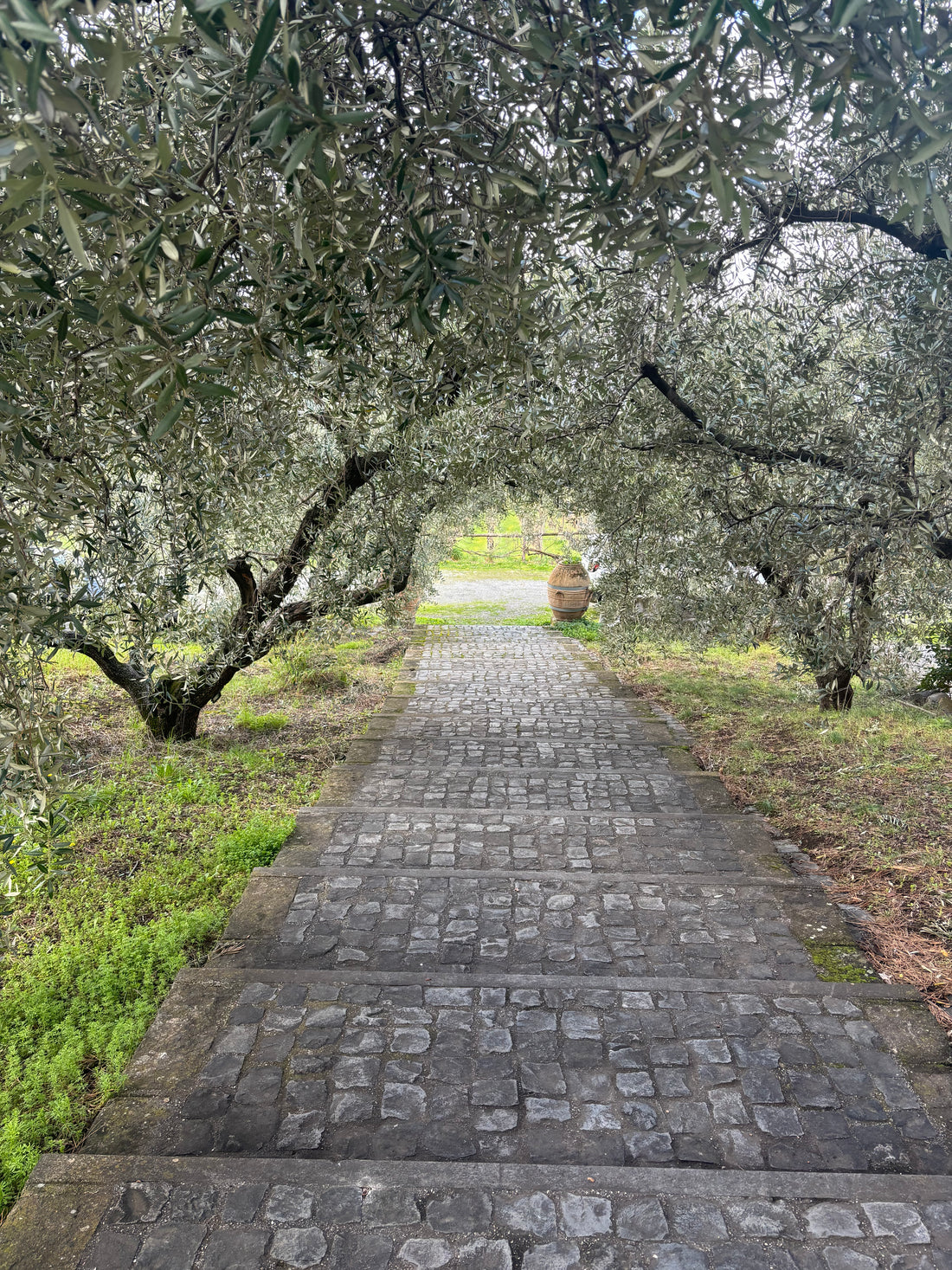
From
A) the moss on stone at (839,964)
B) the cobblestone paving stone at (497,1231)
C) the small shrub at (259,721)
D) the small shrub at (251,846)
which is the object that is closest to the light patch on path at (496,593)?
the small shrub at (259,721)

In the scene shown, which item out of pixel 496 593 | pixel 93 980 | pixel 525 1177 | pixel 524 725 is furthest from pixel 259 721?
pixel 496 593

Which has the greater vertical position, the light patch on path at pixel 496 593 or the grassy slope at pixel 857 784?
the grassy slope at pixel 857 784

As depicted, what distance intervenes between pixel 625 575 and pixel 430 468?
2871 mm

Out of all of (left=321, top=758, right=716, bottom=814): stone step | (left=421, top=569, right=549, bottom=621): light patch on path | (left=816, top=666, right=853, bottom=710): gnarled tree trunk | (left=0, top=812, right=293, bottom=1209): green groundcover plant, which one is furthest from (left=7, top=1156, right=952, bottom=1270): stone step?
(left=421, top=569, right=549, bottom=621): light patch on path

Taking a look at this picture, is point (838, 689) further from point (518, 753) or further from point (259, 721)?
point (259, 721)

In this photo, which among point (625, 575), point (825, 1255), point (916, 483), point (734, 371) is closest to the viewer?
point (825, 1255)

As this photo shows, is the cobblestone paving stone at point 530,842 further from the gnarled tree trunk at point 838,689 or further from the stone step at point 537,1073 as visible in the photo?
the gnarled tree trunk at point 838,689

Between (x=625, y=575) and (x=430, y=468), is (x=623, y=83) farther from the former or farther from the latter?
(x=625, y=575)

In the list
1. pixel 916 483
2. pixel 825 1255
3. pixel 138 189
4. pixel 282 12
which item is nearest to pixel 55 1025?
pixel 825 1255

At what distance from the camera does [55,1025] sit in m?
4.17

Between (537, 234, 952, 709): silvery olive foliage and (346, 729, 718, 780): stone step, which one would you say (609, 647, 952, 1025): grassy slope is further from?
(537, 234, 952, 709): silvery olive foliage

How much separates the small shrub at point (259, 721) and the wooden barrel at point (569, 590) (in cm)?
973

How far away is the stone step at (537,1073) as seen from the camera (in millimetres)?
3084

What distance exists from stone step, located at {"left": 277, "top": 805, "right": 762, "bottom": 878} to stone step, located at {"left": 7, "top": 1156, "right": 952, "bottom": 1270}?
9.33ft
